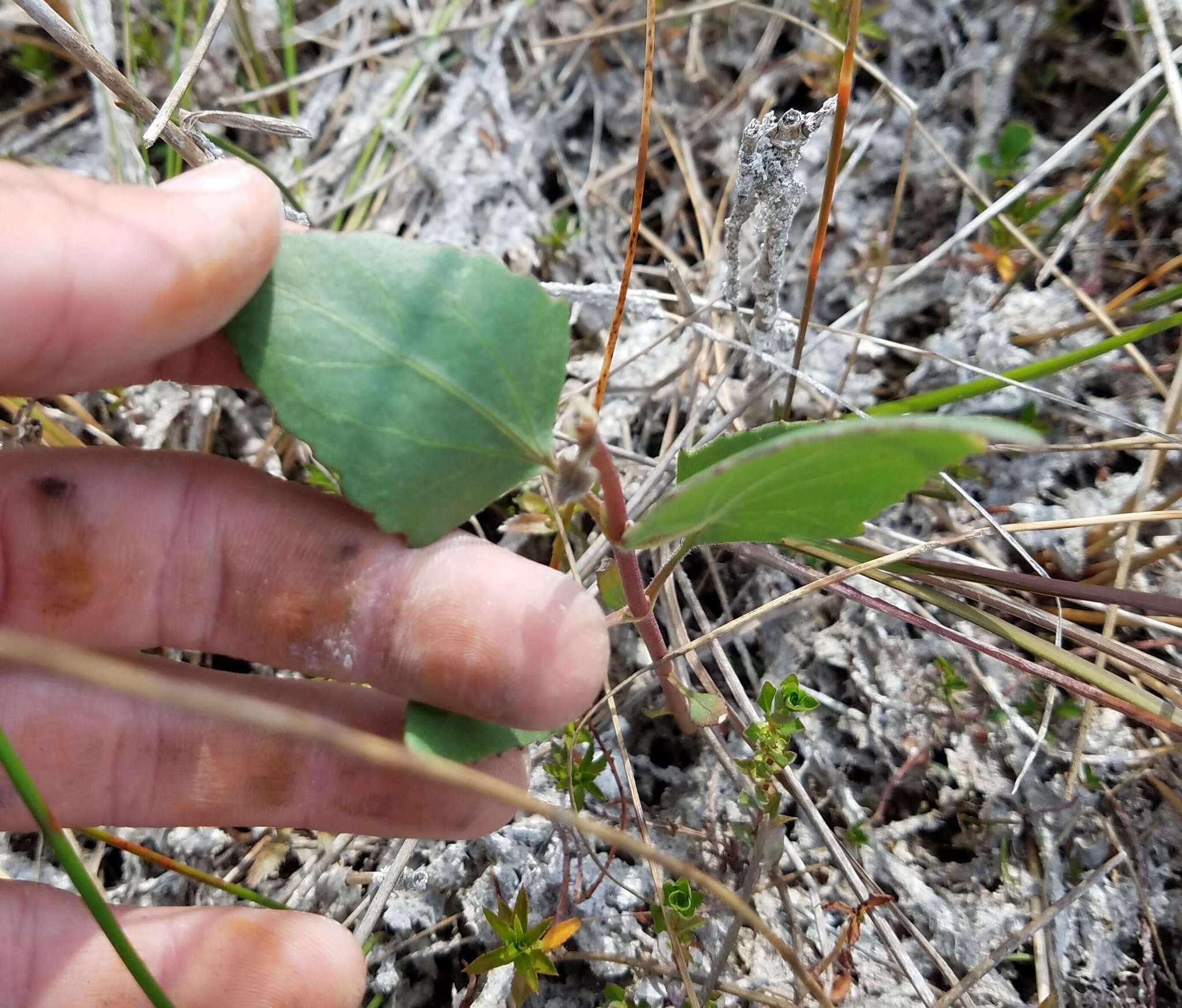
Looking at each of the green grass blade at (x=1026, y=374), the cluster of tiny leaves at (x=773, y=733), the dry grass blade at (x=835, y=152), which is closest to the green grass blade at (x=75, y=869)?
the cluster of tiny leaves at (x=773, y=733)

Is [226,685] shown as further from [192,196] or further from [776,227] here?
[776,227]

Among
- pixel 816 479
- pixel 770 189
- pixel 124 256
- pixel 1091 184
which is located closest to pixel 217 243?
pixel 124 256

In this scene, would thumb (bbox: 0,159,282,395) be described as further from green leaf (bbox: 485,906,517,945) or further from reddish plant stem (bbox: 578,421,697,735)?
green leaf (bbox: 485,906,517,945)

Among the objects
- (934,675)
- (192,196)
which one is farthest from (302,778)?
(934,675)

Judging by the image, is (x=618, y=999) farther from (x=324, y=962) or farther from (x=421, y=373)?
(x=421, y=373)

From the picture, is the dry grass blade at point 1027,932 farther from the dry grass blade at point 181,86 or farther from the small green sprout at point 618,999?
the dry grass blade at point 181,86
